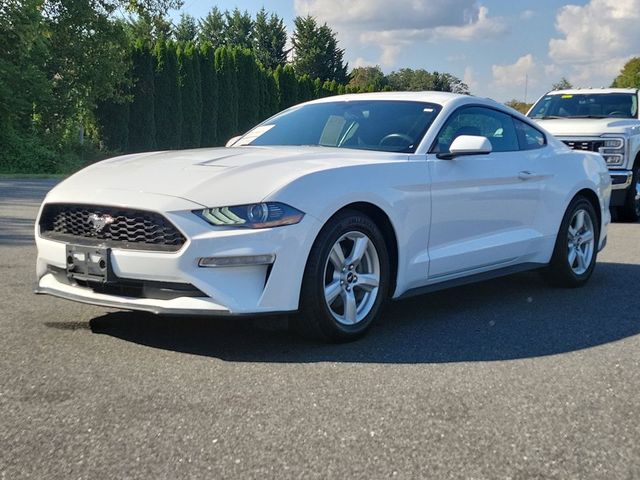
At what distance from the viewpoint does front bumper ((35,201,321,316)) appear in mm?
4344

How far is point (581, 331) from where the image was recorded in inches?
213

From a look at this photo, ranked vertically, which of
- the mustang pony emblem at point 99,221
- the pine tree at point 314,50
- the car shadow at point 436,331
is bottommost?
the car shadow at point 436,331

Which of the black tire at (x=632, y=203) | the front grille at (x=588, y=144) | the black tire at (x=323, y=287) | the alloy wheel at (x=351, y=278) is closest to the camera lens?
the black tire at (x=323, y=287)

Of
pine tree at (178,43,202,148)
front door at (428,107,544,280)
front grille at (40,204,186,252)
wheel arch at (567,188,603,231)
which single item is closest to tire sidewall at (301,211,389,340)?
front door at (428,107,544,280)

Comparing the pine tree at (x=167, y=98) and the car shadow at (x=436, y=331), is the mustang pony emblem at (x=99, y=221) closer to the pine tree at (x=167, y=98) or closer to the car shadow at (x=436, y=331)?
the car shadow at (x=436, y=331)

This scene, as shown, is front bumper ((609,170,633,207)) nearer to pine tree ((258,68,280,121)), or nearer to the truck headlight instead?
the truck headlight

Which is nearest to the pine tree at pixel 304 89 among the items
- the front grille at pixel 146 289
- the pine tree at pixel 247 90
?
the pine tree at pixel 247 90

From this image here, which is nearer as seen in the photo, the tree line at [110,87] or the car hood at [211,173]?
the car hood at [211,173]

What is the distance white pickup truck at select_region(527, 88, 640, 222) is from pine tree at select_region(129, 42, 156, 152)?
71.9 ft

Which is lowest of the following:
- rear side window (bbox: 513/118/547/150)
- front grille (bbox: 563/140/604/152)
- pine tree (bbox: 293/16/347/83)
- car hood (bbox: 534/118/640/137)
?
front grille (bbox: 563/140/604/152)

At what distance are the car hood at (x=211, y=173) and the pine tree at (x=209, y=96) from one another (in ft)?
107

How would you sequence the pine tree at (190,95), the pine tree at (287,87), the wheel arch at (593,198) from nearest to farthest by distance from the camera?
the wheel arch at (593,198), the pine tree at (190,95), the pine tree at (287,87)

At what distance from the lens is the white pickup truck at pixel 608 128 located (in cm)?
1223

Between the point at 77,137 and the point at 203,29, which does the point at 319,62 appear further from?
the point at 77,137
